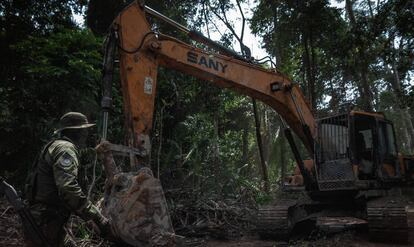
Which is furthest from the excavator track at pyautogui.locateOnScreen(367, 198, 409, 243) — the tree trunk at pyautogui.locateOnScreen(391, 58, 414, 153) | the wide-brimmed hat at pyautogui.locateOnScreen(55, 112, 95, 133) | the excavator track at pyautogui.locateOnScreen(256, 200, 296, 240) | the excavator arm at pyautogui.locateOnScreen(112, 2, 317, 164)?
the tree trunk at pyautogui.locateOnScreen(391, 58, 414, 153)

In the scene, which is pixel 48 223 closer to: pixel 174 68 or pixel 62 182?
pixel 62 182

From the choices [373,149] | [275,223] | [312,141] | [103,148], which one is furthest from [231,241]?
[103,148]

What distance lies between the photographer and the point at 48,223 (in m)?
3.73

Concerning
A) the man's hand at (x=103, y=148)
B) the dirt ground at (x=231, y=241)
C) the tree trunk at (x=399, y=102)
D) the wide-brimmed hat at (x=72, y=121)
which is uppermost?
the tree trunk at (x=399, y=102)

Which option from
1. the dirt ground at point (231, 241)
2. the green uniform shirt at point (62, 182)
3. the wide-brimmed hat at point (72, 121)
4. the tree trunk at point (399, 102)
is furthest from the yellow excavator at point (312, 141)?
the tree trunk at point (399, 102)

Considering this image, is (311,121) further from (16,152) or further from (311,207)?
(16,152)

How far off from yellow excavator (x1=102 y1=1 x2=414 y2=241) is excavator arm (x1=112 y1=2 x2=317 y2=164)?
0.05ft

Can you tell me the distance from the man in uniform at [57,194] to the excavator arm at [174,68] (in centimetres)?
158

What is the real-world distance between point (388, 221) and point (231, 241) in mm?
2819

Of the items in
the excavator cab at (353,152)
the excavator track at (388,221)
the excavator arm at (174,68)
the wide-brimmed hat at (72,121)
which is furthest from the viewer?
the excavator cab at (353,152)

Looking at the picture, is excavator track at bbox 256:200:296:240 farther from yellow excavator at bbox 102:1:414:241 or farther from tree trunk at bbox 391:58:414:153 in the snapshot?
tree trunk at bbox 391:58:414:153

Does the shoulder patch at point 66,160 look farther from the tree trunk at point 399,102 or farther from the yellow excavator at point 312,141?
the tree trunk at point 399,102

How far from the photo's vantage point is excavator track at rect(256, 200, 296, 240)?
7695 millimetres

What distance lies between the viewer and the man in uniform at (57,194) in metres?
3.54
